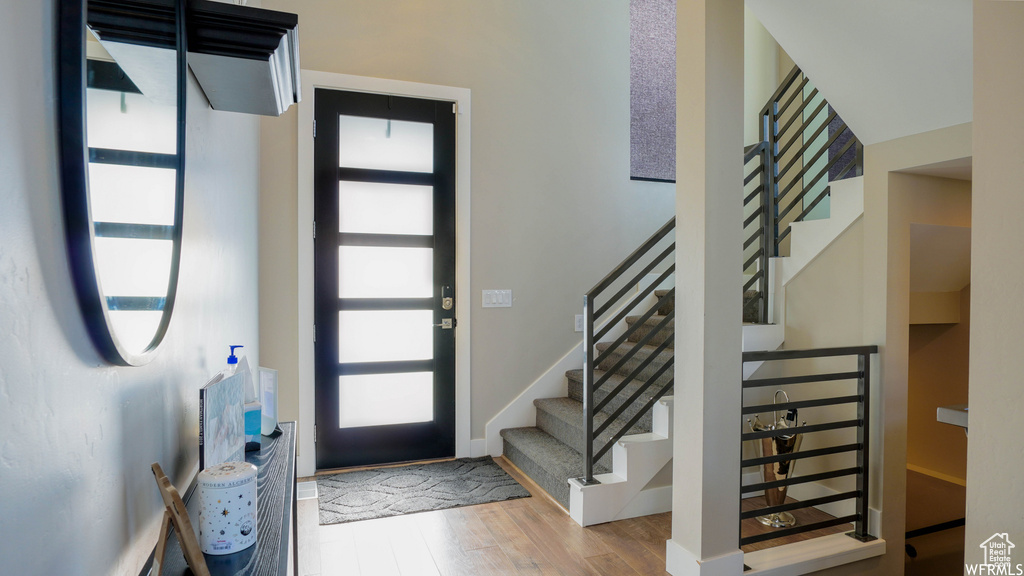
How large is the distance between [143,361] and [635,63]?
4.08 m

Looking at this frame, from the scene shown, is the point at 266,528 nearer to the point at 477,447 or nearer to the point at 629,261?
the point at 629,261

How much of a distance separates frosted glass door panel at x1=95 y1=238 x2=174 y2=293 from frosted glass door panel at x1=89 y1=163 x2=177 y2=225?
37 mm

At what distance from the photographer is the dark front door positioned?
3.46 metres

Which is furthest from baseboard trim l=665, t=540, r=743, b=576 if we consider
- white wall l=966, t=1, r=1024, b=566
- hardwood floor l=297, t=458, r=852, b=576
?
white wall l=966, t=1, r=1024, b=566

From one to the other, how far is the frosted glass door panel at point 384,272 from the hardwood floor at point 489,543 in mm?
1282

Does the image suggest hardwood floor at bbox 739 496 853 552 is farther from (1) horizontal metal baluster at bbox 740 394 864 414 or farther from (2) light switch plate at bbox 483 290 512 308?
(2) light switch plate at bbox 483 290 512 308

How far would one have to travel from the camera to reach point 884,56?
2309 millimetres

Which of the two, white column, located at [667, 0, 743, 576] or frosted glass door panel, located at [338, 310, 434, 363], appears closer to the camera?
white column, located at [667, 0, 743, 576]

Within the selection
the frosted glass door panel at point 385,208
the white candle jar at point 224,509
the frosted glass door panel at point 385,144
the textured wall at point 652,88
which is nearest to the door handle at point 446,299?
the frosted glass door panel at point 385,208

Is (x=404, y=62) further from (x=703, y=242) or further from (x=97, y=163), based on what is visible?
(x=97, y=163)

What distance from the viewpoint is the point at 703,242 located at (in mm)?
2191

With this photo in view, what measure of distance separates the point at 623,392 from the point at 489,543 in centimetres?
129

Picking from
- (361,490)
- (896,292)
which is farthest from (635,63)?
(361,490)

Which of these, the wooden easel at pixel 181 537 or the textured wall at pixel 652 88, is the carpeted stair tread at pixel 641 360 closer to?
the textured wall at pixel 652 88
